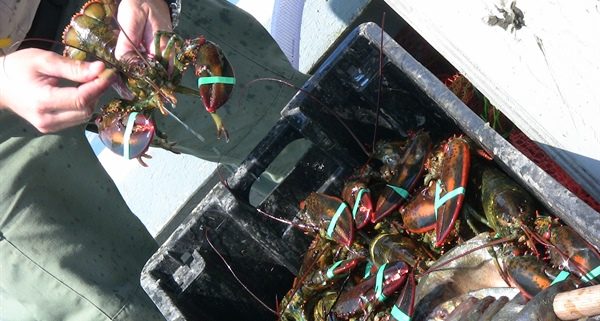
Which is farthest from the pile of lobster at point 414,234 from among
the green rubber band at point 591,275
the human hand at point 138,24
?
the human hand at point 138,24

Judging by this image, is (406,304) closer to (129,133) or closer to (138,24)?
(129,133)

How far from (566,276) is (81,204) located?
1.92 meters

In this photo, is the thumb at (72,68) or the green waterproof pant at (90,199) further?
the green waterproof pant at (90,199)

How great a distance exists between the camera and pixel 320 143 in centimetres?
270

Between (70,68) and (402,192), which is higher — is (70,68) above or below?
below

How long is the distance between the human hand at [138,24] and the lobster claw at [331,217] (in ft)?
2.36

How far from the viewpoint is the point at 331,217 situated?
261 cm

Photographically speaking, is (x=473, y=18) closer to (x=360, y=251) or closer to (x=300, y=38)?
(x=360, y=251)

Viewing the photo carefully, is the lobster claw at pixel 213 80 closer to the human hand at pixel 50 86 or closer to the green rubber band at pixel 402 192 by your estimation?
the human hand at pixel 50 86

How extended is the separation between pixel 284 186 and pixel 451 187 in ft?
2.24

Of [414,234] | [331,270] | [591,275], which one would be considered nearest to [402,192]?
[414,234]

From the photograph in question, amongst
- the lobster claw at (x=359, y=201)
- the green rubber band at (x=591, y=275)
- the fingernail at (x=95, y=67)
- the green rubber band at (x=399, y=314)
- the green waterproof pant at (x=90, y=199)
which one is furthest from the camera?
the green waterproof pant at (x=90, y=199)

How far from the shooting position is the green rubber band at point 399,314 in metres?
2.21

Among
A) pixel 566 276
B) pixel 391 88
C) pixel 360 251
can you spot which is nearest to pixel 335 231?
pixel 360 251
